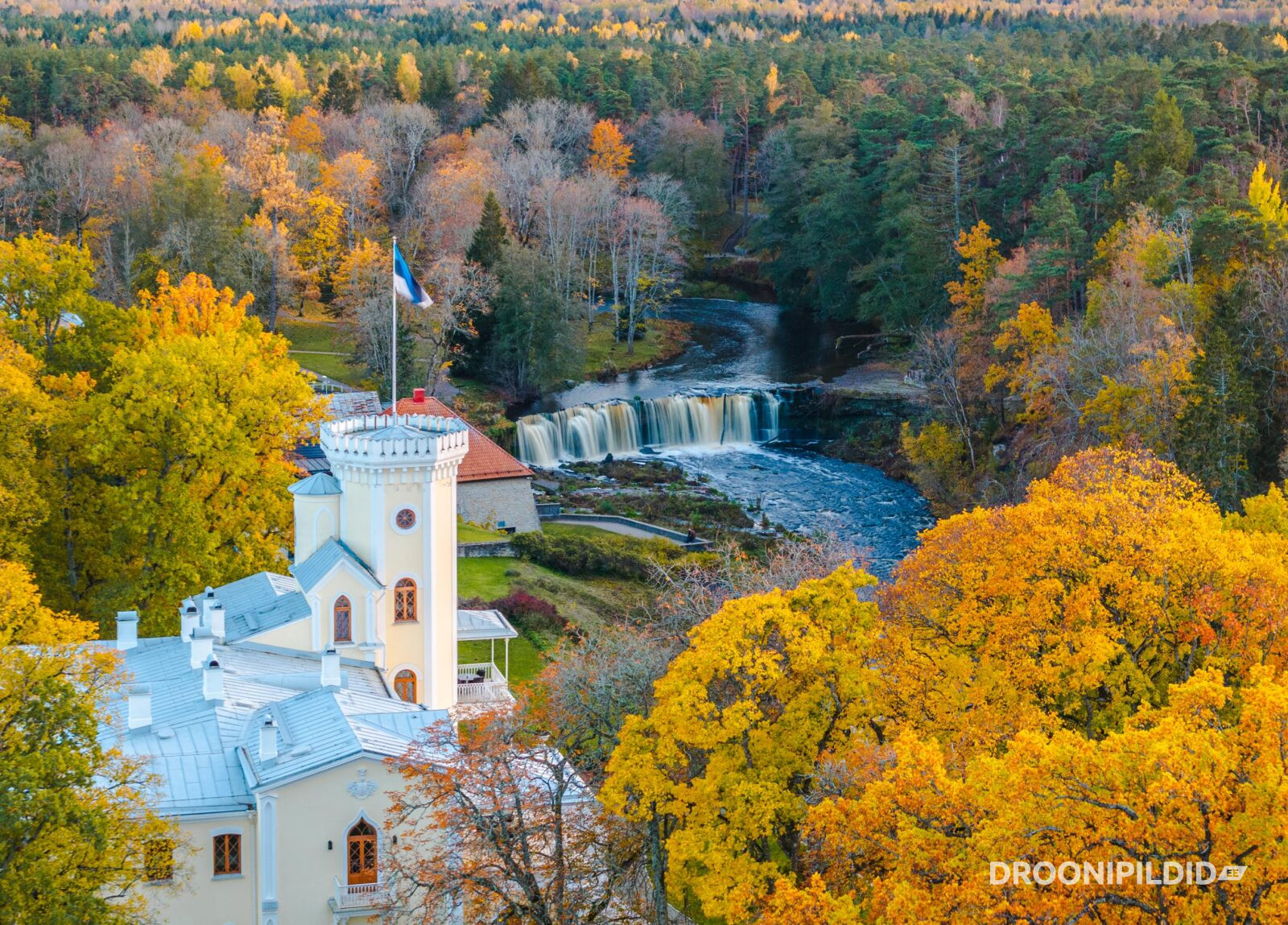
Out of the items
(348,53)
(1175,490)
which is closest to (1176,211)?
(1175,490)

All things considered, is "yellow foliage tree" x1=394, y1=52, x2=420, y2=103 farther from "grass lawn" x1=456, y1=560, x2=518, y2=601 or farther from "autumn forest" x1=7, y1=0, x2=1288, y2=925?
"grass lawn" x1=456, y1=560, x2=518, y2=601

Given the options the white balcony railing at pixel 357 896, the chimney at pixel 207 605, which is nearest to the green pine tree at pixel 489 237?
the chimney at pixel 207 605

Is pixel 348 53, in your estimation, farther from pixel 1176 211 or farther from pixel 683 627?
pixel 683 627


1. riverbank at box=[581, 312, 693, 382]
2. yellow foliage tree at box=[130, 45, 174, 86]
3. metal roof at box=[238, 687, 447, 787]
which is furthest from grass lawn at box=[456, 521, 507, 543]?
yellow foliage tree at box=[130, 45, 174, 86]

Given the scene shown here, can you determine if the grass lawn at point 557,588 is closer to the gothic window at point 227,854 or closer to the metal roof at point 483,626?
the metal roof at point 483,626

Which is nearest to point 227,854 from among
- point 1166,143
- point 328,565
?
point 328,565

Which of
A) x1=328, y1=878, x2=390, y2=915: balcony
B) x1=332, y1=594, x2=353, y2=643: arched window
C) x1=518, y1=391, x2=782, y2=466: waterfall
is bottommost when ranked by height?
x1=518, y1=391, x2=782, y2=466: waterfall
